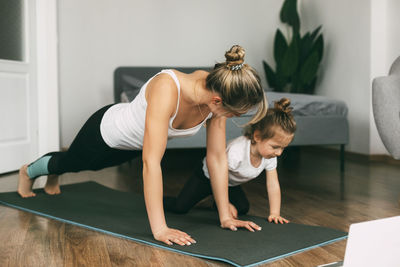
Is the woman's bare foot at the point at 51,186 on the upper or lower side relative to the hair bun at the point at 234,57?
lower

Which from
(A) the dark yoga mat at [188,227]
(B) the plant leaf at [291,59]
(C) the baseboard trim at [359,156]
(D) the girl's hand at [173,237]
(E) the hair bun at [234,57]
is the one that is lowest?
(C) the baseboard trim at [359,156]

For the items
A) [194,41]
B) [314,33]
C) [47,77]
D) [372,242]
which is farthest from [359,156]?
[372,242]

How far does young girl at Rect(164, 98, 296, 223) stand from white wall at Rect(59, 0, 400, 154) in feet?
6.28

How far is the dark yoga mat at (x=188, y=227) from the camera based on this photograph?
1273mm

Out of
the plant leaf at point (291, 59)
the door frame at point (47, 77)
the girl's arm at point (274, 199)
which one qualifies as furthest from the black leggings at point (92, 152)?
the plant leaf at point (291, 59)

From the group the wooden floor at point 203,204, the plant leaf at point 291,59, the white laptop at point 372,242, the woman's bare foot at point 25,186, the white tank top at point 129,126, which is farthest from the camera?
the plant leaf at point 291,59

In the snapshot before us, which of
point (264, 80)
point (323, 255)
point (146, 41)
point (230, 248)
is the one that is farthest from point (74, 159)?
point (264, 80)

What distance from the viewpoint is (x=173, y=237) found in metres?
1.33

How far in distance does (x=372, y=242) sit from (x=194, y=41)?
143 inches

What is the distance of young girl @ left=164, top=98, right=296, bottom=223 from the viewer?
160 centimetres

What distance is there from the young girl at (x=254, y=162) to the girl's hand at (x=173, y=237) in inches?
14.8

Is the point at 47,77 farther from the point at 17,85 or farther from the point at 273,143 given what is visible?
the point at 273,143

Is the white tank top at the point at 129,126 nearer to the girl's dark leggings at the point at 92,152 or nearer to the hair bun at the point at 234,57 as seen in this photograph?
the girl's dark leggings at the point at 92,152

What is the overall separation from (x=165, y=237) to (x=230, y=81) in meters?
0.53
